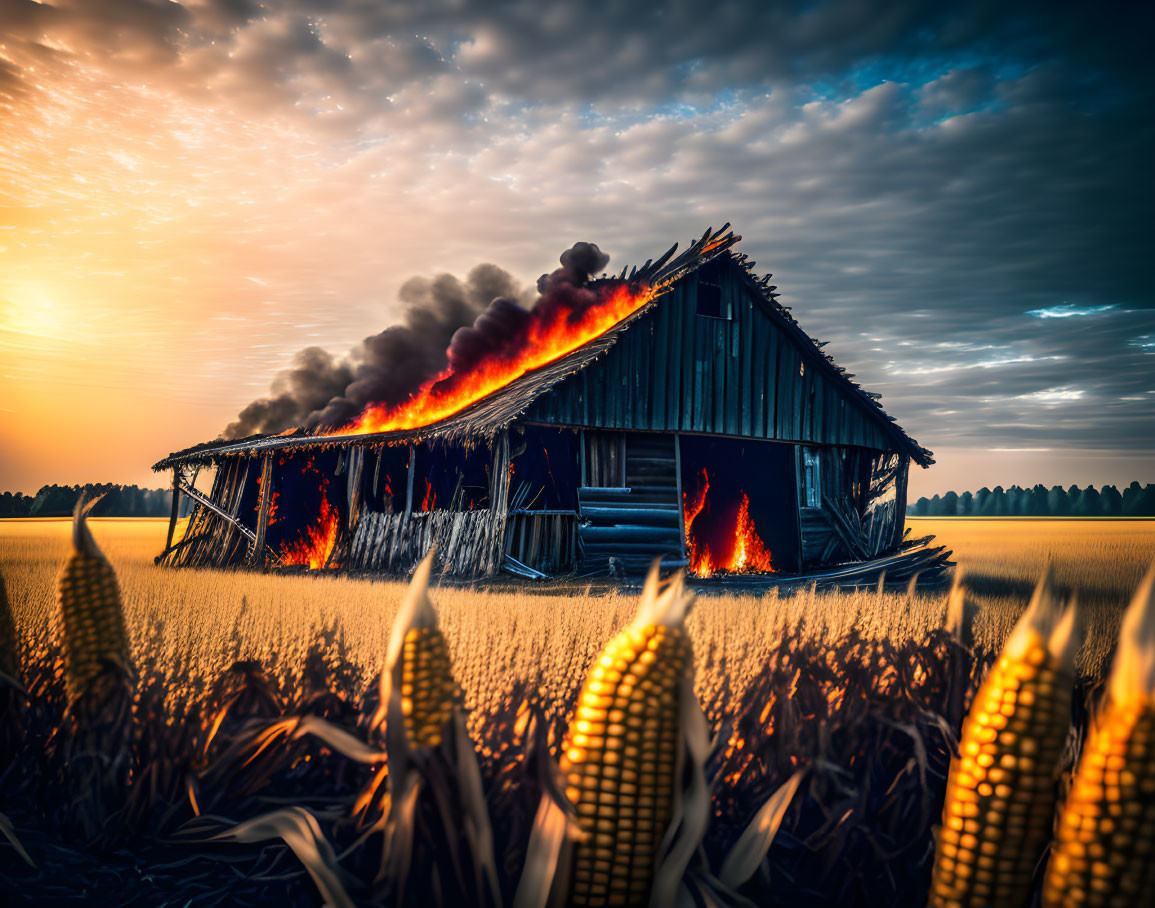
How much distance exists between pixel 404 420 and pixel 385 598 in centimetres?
1119

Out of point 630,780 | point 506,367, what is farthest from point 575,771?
point 506,367

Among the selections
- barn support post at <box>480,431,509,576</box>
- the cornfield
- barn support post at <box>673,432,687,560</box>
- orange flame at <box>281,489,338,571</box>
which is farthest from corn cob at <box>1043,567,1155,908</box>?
orange flame at <box>281,489,338,571</box>

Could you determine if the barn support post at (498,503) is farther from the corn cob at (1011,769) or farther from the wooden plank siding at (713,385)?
the corn cob at (1011,769)

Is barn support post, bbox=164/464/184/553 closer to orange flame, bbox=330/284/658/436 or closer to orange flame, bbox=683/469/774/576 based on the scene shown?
orange flame, bbox=330/284/658/436

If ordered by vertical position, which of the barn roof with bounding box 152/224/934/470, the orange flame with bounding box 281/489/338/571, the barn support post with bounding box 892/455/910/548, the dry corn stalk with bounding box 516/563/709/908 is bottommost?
the orange flame with bounding box 281/489/338/571

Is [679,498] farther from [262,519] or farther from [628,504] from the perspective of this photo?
[262,519]

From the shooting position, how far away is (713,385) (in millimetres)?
17062

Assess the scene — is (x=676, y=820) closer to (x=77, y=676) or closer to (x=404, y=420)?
(x=77, y=676)

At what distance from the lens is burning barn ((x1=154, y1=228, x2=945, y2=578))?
15469 mm

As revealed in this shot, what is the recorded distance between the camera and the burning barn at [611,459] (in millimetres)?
15469

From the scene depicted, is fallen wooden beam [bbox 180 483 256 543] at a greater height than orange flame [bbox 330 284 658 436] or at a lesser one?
lesser

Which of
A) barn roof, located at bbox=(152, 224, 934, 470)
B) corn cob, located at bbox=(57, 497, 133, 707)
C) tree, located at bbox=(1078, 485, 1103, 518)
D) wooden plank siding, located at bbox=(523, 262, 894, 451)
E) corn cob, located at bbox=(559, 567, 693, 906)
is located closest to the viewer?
corn cob, located at bbox=(559, 567, 693, 906)

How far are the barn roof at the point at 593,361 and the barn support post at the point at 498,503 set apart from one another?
74cm

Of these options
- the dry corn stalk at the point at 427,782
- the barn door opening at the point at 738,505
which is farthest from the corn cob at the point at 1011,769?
the barn door opening at the point at 738,505
